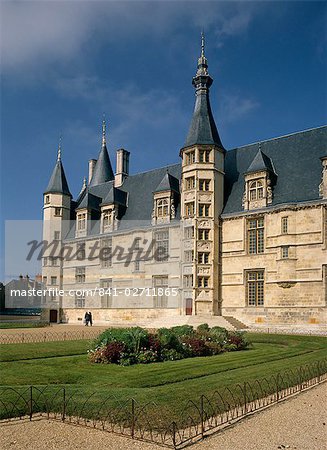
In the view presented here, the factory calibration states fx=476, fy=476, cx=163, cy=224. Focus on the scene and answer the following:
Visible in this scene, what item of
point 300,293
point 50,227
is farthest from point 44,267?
point 300,293

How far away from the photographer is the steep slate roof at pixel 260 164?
114ft

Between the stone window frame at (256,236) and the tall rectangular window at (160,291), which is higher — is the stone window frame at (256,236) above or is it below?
above

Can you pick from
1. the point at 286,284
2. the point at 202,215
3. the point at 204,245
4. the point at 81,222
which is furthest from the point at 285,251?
the point at 81,222

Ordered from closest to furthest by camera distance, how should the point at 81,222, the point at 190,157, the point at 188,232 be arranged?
the point at 188,232 < the point at 190,157 < the point at 81,222

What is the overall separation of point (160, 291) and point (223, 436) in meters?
30.7

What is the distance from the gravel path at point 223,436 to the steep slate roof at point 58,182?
41.4 metres

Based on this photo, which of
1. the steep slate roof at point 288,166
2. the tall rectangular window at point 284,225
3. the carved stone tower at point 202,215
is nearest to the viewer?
the tall rectangular window at point 284,225

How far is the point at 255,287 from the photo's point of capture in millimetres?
34375

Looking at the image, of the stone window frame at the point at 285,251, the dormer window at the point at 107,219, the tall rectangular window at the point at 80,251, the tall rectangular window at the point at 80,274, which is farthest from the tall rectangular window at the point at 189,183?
the tall rectangular window at the point at 80,274

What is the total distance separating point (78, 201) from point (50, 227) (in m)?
4.93

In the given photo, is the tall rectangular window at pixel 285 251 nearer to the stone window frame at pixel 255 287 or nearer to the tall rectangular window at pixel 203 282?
the stone window frame at pixel 255 287

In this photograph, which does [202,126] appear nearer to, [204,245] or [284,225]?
[204,245]

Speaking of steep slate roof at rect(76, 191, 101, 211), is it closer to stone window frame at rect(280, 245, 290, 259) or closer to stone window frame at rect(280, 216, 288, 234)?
stone window frame at rect(280, 216, 288, 234)

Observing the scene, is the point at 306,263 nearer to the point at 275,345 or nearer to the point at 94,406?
the point at 275,345
